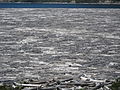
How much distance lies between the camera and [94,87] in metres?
10.1

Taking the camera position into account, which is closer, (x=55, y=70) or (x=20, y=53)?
(x=55, y=70)

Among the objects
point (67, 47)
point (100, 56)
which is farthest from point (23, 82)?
point (67, 47)

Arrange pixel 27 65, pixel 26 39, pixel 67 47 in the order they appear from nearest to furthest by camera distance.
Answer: pixel 27 65
pixel 67 47
pixel 26 39

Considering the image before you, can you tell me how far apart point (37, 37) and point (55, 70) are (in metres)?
9.84

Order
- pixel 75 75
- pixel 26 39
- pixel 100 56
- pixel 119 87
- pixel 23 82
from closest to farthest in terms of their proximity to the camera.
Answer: pixel 119 87 < pixel 23 82 < pixel 75 75 < pixel 100 56 < pixel 26 39

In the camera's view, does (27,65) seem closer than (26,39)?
Yes

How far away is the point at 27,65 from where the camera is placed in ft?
44.5

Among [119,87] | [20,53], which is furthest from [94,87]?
[20,53]

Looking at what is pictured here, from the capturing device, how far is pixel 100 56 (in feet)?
50.8

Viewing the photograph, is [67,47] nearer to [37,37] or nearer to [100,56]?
[100,56]

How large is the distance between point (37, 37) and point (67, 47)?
4557mm

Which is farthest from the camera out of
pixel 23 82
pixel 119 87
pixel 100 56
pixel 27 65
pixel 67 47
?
pixel 67 47

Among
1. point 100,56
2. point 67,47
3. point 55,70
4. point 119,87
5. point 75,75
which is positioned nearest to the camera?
point 119,87

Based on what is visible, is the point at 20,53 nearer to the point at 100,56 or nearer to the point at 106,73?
the point at 100,56
